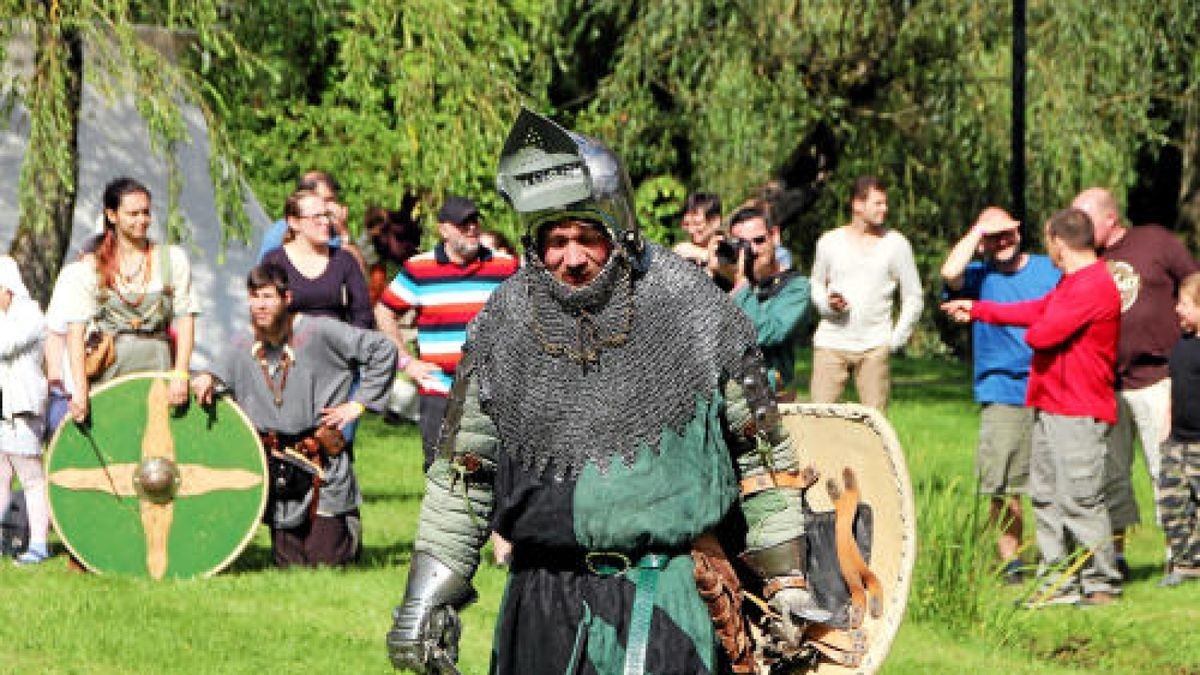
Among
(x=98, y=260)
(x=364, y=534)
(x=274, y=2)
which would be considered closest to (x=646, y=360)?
(x=98, y=260)

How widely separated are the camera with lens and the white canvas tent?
700 centimetres

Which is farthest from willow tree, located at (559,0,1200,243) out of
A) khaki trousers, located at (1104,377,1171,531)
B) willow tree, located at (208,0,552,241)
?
khaki trousers, located at (1104,377,1171,531)

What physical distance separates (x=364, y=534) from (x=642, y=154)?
9595 mm

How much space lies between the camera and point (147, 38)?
47.4 feet

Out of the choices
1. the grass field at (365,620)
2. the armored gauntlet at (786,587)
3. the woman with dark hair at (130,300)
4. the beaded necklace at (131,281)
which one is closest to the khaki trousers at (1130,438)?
the grass field at (365,620)

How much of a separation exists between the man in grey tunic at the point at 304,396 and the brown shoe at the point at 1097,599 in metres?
3.10

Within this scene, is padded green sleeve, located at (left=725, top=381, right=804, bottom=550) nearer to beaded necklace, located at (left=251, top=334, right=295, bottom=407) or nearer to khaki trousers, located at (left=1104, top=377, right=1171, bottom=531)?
beaded necklace, located at (left=251, top=334, right=295, bottom=407)

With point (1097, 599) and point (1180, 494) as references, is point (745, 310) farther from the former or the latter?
point (1180, 494)

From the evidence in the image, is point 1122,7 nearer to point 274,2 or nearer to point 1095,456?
point 274,2

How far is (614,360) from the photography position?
4996 mm

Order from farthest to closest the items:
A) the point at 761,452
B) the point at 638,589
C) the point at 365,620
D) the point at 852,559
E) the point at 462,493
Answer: the point at 365,620 < the point at 852,559 < the point at 462,493 < the point at 761,452 < the point at 638,589

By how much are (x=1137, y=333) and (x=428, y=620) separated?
6.66m

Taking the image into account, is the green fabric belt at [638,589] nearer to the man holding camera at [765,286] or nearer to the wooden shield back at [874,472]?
the wooden shield back at [874,472]

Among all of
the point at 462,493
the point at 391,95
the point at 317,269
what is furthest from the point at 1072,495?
the point at 391,95
